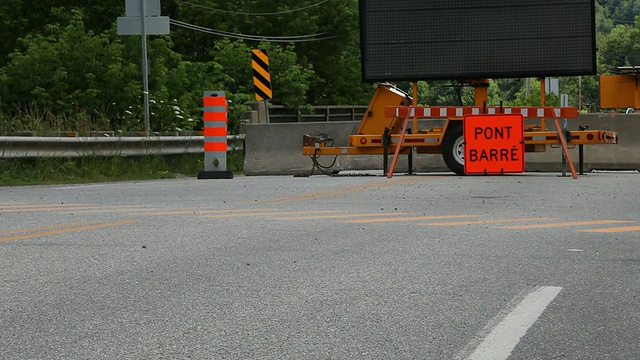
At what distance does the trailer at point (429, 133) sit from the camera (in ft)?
66.0

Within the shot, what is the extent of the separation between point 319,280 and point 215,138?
41.7 feet

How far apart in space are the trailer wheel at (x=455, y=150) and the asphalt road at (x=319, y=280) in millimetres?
6647

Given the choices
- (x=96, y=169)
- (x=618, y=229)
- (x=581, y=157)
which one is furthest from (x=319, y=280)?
(x=581, y=157)

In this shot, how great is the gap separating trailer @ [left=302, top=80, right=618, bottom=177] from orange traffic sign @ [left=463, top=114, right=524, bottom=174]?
0.44 metres

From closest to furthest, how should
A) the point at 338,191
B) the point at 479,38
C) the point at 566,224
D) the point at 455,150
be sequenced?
1. the point at 566,224
2. the point at 338,191
3. the point at 455,150
4. the point at 479,38

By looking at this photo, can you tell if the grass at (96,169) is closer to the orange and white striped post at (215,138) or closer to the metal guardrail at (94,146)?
the metal guardrail at (94,146)

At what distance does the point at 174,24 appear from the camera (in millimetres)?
54625

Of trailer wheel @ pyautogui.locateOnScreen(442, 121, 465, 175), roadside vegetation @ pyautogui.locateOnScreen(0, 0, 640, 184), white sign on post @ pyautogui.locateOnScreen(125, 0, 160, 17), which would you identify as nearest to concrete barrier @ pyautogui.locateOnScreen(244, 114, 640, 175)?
roadside vegetation @ pyautogui.locateOnScreen(0, 0, 640, 184)

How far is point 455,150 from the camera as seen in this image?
20375mm

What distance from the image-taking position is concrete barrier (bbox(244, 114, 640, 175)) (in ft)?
72.9

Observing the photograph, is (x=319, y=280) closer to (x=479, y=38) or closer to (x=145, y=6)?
(x=479, y=38)

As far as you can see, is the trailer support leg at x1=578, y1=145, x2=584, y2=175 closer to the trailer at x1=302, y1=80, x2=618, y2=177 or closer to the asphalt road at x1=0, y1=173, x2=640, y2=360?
the trailer at x1=302, y1=80, x2=618, y2=177

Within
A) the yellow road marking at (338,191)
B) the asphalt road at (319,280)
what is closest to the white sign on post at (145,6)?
the yellow road marking at (338,191)

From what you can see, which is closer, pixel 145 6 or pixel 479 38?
pixel 479 38
